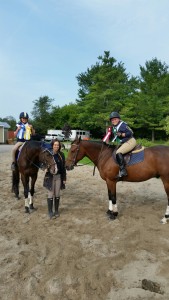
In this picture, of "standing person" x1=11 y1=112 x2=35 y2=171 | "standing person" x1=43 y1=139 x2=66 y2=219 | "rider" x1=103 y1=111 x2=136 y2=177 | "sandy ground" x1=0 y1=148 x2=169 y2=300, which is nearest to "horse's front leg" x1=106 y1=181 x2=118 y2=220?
"sandy ground" x1=0 y1=148 x2=169 y2=300

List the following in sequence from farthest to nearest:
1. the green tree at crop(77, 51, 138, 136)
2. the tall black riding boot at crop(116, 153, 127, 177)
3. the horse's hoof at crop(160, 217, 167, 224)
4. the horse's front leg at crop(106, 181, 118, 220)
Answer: the green tree at crop(77, 51, 138, 136)
the horse's front leg at crop(106, 181, 118, 220)
the tall black riding boot at crop(116, 153, 127, 177)
the horse's hoof at crop(160, 217, 167, 224)

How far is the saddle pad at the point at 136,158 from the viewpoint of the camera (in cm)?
646

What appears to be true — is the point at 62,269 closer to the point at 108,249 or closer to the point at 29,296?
the point at 29,296

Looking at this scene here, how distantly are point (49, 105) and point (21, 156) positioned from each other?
188 ft

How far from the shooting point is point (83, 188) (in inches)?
396

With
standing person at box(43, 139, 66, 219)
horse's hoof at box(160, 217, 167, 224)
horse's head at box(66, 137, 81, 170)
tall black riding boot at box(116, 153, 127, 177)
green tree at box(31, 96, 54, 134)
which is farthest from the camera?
green tree at box(31, 96, 54, 134)

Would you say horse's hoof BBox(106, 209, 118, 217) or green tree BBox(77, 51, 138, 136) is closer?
horse's hoof BBox(106, 209, 118, 217)

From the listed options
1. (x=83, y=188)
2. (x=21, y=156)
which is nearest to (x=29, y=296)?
(x=21, y=156)

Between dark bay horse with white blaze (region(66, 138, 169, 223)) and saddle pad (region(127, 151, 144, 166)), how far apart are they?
6cm

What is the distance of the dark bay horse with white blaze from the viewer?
6332 mm

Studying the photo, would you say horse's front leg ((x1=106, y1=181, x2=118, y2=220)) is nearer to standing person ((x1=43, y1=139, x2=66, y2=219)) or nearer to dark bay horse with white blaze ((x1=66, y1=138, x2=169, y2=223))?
dark bay horse with white blaze ((x1=66, y1=138, x2=169, y2=223))

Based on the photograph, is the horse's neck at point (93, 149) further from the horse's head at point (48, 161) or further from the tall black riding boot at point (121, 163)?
the horse's head at point (48, 161)

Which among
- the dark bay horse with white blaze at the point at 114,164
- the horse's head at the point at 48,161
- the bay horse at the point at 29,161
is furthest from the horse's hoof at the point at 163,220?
the bay horse at the point at 29,161

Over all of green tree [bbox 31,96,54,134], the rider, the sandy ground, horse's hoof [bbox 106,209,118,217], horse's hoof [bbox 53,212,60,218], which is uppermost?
green tree [bbox 31,96,54,134]
